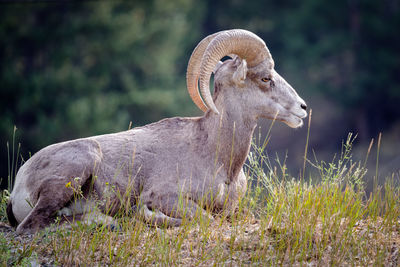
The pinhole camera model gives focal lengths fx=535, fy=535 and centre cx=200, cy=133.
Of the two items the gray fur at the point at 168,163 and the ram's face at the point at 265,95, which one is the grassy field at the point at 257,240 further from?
the ram's face at the point at 265,95

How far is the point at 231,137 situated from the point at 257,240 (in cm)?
137

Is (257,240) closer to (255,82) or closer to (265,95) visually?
(265,95)

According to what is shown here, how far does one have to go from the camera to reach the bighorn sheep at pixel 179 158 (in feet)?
18.0

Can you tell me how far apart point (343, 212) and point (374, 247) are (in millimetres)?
424

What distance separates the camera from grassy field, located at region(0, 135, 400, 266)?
15.4 feet

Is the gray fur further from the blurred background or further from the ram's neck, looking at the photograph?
the blurred background

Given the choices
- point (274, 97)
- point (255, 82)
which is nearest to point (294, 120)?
point (274, 97)

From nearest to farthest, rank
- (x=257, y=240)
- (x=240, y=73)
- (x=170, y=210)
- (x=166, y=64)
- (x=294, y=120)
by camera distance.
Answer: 1. (x=257, y=240)
2. (x=170, y=210)
3. (x=240, y=73)
4. (x=294, y=120)
5. (x=166, y=64)

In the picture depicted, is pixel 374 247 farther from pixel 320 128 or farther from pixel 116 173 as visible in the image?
pixel 320 128

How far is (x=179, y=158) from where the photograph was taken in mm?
5953

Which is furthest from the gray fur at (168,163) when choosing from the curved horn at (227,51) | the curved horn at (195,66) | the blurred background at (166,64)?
the blurred background at (166,64)

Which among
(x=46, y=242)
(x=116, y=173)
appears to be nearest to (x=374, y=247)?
(x=116, y=173)

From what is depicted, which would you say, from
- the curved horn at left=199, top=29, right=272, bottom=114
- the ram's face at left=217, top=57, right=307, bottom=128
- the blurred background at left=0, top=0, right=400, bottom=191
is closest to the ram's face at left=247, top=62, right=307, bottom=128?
the ram's face at left=217, top=57, right=307, bottom=128

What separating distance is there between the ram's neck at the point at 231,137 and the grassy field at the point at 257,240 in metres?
0.60
